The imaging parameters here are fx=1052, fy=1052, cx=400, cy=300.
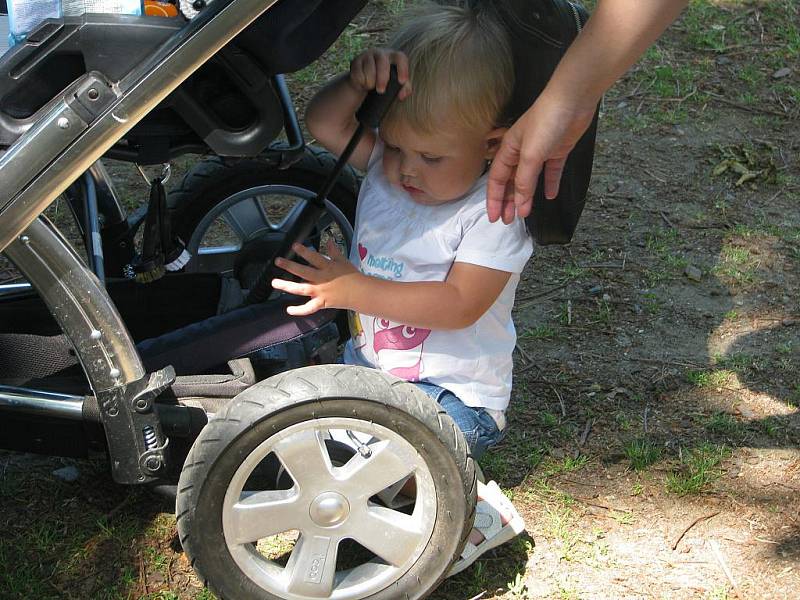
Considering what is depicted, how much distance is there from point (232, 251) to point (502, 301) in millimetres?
916

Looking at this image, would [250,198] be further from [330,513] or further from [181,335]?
[330,513]

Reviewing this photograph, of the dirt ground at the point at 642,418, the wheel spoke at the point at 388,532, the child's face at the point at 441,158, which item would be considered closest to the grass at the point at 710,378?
the dirt ground at the point at 642,418

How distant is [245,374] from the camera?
6.59 feet

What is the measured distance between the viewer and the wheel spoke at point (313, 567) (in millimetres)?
1867

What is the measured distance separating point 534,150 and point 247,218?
1200mm

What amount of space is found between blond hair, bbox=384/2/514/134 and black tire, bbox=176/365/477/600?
1.62 feet

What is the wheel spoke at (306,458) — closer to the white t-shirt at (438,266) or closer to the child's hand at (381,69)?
the white t-shirt at (438,266)

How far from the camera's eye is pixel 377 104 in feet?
6.31

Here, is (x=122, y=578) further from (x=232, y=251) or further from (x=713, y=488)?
(x=713, y=488)

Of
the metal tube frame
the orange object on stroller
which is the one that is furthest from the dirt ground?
the orange object on stroller

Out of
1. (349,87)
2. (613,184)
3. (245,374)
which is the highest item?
(349,87)

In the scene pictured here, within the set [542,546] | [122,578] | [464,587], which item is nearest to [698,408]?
[542,546]

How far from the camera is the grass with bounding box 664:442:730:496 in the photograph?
2.35 metres

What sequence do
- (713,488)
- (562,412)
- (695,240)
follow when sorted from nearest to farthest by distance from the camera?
(713,488) < (562,412) < (695,240)
